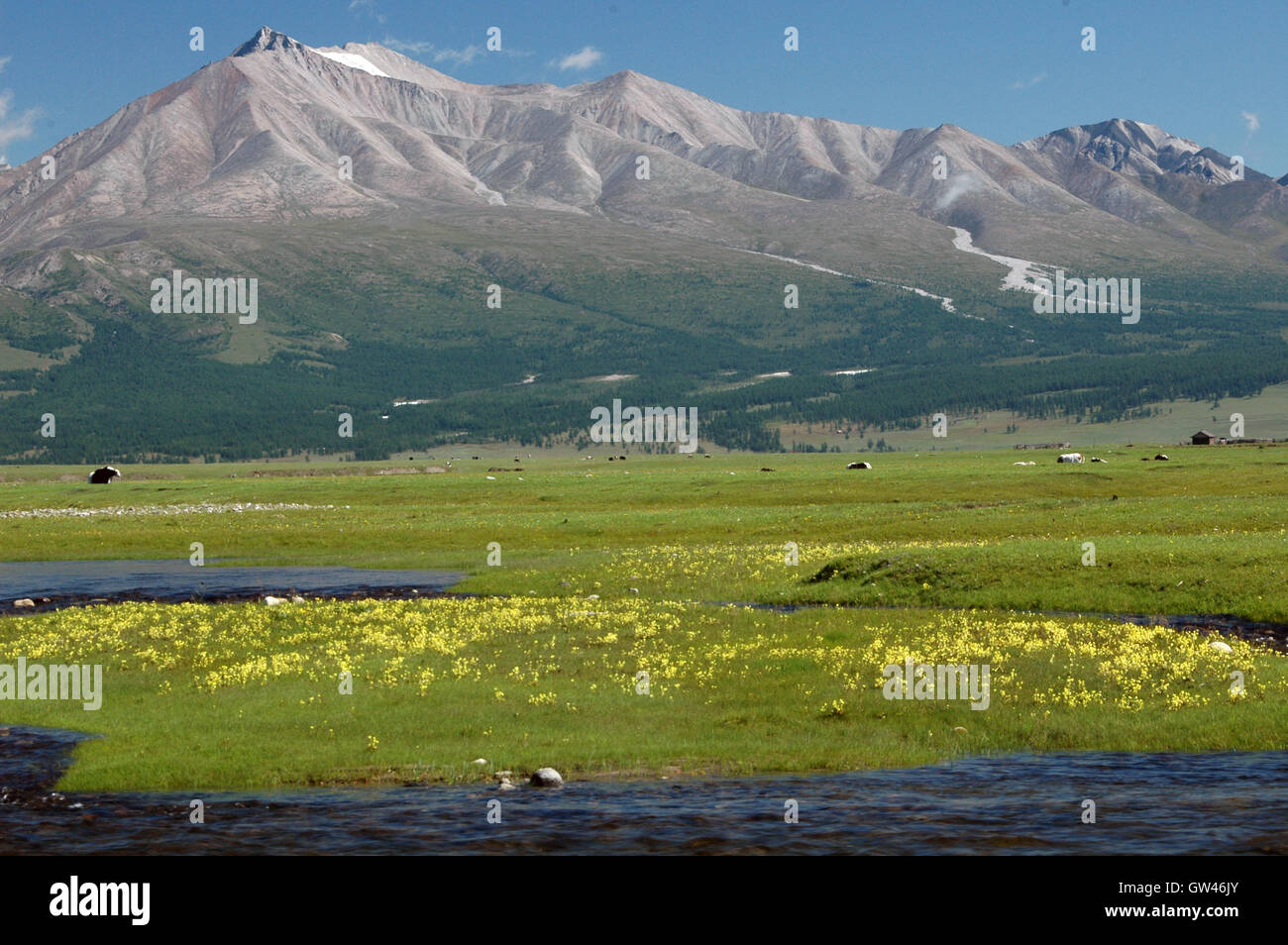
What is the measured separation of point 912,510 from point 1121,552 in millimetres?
36449

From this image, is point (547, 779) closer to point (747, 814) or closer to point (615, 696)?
point (747, 814)

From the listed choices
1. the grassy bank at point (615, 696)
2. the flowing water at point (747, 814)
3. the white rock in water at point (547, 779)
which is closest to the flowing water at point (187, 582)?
the grassy bank at point (615, 696)

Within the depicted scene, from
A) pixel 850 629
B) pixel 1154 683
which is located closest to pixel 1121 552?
pixel 850 629

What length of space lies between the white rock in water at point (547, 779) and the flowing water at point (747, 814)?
242 mm

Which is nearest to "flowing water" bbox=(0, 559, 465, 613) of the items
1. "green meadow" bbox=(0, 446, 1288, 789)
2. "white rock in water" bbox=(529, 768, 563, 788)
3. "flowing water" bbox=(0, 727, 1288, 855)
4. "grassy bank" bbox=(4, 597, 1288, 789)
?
"green meadow" bbox=(0, 446, 1288, 789)

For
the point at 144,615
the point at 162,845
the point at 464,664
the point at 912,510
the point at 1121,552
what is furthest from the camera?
the point at 912,510

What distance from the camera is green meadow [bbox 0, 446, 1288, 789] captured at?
84.3ft

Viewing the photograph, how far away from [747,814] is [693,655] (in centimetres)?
1469

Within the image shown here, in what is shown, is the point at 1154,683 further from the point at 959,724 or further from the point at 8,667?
the point at 8,667

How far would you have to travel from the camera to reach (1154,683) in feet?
98.8

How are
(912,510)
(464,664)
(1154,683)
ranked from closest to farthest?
(1154,683) < (464,664) < (912,510)

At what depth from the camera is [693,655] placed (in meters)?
35.6

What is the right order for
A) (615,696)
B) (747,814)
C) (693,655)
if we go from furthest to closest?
(693,655) < (615,696) < (747,814)

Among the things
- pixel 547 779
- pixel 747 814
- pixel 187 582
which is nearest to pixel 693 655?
pixel 547 779
